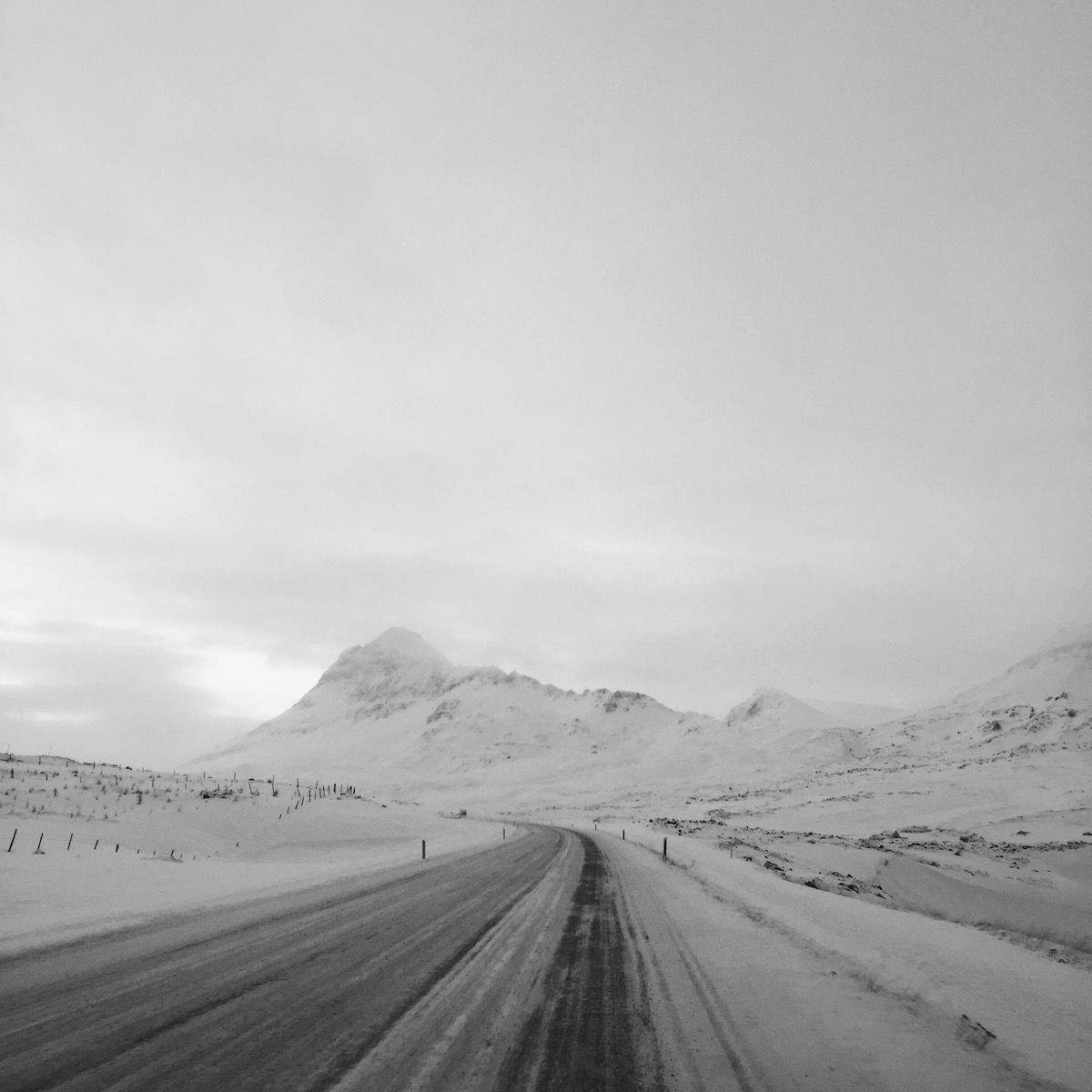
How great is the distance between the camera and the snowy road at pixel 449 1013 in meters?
4.75

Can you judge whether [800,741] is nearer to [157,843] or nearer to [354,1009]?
[157,843]

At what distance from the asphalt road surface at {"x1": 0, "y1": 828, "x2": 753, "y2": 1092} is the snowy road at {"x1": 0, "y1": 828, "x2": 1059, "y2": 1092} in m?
0.03

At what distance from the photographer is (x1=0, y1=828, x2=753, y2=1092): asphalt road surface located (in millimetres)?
4672

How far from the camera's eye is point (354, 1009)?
606 cm

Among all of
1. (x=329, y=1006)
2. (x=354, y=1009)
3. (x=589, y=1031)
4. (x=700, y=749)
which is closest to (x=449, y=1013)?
(x=354, y=1009)

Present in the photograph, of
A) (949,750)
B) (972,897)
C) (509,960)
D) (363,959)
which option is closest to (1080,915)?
(972,897)

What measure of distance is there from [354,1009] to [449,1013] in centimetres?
91

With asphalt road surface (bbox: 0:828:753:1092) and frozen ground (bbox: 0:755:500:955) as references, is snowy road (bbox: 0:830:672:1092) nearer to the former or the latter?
asphalt road surface (bbox: 0:828:753:1092)

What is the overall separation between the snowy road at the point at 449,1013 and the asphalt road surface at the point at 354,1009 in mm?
25

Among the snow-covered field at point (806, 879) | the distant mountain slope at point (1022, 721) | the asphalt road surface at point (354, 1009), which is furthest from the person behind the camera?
the distant mountain slope at point (1022, 721)

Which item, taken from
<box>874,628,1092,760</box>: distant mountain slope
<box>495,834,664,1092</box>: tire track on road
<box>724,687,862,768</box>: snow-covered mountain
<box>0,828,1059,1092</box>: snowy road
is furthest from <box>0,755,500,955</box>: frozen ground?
<box>724,687,862,768</box>: snow-covered mountain

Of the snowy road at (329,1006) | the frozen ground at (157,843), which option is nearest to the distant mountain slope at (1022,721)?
the frozen ground at (157,843)

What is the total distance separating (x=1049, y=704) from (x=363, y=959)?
176599mm

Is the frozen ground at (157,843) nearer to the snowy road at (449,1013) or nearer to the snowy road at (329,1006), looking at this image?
the snowy road at (329,1006)
